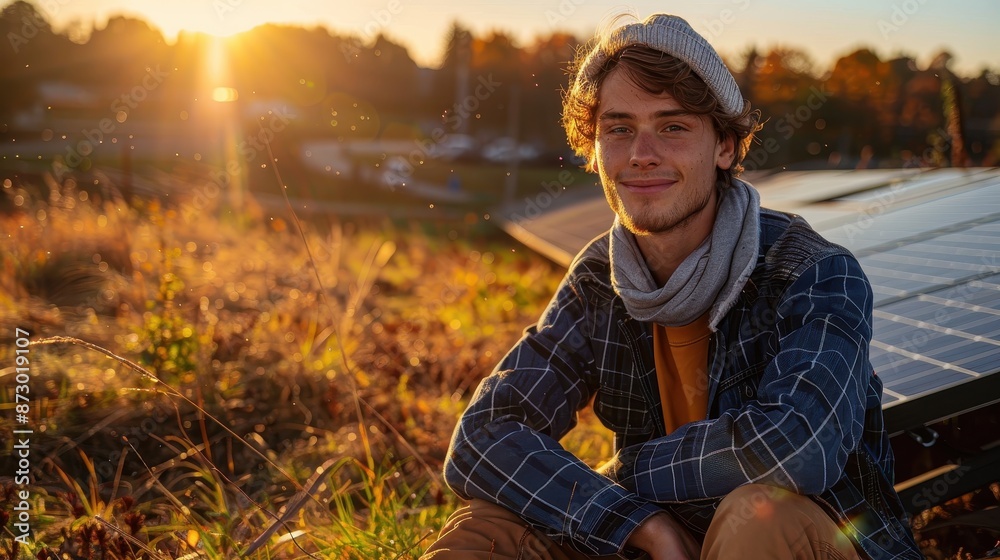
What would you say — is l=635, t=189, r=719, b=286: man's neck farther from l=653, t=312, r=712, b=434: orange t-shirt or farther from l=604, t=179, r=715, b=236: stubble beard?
l=653, t=312, r=712, b=434: orange t-shirt

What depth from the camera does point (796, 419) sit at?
7.21ft

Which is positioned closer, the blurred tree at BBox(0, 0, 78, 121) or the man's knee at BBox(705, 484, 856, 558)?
the man's knee at BBox(705, 484, 856, 558)

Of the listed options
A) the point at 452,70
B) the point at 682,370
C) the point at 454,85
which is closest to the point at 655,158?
the point at 682,370

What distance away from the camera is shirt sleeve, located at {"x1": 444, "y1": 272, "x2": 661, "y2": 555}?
2.39 metres

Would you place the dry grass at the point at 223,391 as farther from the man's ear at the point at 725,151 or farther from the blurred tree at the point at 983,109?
the blurred tree at the point at 983,109

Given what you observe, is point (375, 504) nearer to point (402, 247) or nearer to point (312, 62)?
point (402, 247)

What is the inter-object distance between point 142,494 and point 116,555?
1282 mm

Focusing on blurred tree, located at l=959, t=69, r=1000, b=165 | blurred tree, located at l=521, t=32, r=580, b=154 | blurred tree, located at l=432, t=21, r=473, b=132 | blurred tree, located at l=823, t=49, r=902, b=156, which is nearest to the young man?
blurred tree, located at l=823, t=49, r=902, b=156

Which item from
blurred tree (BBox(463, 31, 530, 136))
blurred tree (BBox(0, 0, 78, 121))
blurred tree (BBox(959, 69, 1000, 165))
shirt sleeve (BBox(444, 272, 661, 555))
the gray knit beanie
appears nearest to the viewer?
shirt sleeve (BBox(444, 272, 661, 555))

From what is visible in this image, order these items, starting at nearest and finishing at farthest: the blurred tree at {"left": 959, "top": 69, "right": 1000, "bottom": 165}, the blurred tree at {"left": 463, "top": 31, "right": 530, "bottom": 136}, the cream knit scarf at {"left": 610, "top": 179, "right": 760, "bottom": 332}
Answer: the cream knit scarf at {"left": 610, "top": 179, "right": 760, "bottom": 332} < the blurred tree at {"left": 959, "top": 69, "right": 1000, "bottom": 165} < the blurred tree at {"left": 463, "top": 31, "right": 530, "bottom": 136}

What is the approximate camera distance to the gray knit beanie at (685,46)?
2.72 metres

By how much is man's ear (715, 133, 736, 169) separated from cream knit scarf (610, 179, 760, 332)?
185 millimetres

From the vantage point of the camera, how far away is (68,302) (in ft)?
20.9

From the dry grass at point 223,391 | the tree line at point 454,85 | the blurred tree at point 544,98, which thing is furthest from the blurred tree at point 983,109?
the dry grass at point 223,391
